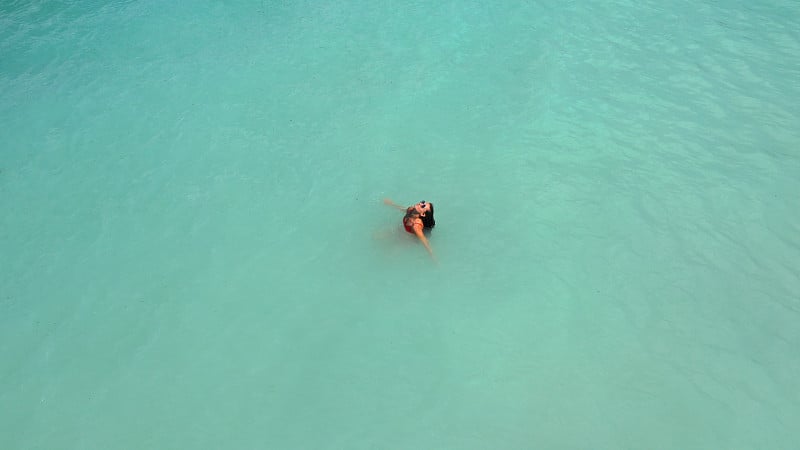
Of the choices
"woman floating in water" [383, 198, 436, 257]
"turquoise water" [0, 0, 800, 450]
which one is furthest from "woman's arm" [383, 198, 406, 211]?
"woman floating in water" [383, 198, 436, 257]

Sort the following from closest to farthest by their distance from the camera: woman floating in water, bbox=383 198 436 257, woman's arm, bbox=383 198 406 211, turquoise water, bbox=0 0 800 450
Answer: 1. turquoise water, bbox=0 0 800 450
2. woman floating in water, bbox=383 198 436 257
3. woman's arm, bbox=383 198 406 211

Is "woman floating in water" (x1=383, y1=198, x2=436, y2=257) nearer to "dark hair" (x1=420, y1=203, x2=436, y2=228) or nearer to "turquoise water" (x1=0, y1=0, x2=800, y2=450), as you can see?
"dark hair" (x1=420, y1=203, x2=436, y2=228)

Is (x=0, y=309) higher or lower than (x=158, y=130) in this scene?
lower

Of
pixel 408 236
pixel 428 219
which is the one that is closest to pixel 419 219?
pixel 428 219

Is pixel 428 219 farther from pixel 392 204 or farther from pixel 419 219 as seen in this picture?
pixel 392 204

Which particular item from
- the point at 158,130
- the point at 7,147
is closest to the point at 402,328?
the point at 158,130

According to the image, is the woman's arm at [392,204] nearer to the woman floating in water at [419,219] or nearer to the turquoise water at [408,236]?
the turquoise water at [408,236]

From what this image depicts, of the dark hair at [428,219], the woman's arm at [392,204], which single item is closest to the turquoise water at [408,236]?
the woman's arm at [392,204]

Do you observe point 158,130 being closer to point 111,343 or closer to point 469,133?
point 111,343
